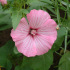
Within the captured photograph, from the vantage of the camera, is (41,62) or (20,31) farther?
(41,62)

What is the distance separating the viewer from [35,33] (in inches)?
33.0

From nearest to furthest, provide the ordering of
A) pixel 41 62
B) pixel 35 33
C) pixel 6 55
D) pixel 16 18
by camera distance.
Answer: pixel 16 18
pixel 35 33
pixel 41 62
pixel 6 55

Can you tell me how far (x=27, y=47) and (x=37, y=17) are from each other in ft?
0.48

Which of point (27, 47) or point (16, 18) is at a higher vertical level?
point (16, 18)

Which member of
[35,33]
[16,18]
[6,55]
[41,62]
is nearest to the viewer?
[16,18]

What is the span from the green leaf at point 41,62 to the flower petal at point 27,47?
0.18 metres

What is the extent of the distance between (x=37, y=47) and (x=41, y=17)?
0.47 feet

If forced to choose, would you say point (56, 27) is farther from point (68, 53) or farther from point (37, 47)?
point (68, 53)

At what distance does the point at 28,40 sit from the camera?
805 millimetres

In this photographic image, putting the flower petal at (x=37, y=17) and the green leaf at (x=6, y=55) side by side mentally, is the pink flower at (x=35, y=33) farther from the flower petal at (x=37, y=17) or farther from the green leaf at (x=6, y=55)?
the green leaf at (x=6, y=55)

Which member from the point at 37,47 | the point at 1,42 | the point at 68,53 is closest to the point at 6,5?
the point at 37,47

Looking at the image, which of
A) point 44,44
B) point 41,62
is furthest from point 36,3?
point 41,62

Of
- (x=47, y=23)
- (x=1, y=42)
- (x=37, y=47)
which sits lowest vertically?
(x=1, y=42)

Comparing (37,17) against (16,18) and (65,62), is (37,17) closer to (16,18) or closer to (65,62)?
(16,18)
